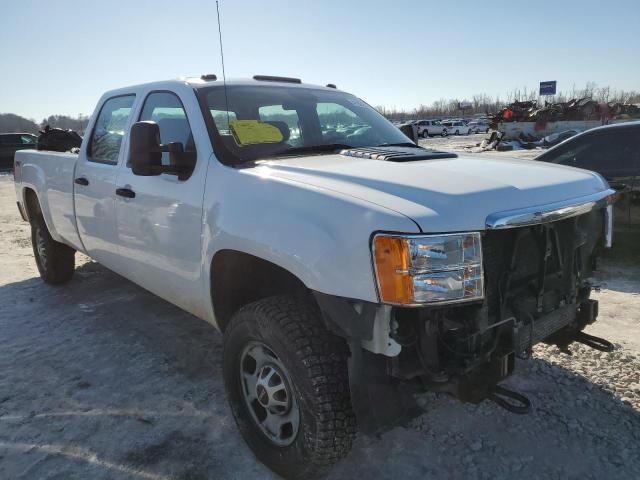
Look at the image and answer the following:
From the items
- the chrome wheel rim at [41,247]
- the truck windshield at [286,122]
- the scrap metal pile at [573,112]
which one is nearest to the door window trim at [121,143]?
the truck windshield at [286,122]

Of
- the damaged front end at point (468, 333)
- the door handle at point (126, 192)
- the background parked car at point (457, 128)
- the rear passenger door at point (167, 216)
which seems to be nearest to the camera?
the damaged front end at point (468, 333)

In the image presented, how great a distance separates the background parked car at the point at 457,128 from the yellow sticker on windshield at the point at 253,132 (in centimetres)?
4389

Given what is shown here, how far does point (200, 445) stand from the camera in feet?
8.77

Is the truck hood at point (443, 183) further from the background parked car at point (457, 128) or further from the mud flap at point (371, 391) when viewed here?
the background parked car at point (457, 128)

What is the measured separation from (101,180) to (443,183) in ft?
8.83

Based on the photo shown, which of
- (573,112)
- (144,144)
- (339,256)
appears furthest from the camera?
(573,112)

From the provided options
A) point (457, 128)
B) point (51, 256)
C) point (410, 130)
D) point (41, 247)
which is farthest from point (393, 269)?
point (457, 128)

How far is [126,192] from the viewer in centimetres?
332

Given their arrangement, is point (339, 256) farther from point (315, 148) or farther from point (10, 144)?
point (10, 144)

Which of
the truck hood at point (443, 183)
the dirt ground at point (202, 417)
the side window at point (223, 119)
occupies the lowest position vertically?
the dirt ground at point (202, 417)

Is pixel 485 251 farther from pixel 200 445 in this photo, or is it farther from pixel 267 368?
pixel 200 445

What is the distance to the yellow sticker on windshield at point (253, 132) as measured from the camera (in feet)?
9.32

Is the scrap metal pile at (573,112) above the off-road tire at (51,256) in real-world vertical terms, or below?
above

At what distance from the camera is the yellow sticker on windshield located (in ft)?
9.32
